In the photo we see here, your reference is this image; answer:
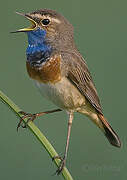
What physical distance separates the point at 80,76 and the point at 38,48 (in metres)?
0.49

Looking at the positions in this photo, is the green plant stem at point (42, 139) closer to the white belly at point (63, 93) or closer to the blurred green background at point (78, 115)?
the white belly at point (63, 93)

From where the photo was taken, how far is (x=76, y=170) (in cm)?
673

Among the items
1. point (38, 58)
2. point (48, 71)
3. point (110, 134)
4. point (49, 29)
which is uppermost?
point (49, 29)

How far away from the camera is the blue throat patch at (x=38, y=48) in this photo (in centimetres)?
621

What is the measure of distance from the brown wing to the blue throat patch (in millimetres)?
172

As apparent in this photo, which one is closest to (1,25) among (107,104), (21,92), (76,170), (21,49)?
(21,49)

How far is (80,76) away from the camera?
6.41m

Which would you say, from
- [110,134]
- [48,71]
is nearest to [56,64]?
[48,71]

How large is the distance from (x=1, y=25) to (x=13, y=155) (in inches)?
71.0

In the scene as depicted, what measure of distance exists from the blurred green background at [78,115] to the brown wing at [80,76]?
0.60 meters

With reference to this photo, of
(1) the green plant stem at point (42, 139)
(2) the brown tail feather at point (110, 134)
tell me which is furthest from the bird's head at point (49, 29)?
(1) the green plant stem at point (42, 139)

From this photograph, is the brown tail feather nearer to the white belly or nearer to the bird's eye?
the white belly

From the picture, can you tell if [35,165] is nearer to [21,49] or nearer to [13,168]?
[13,168]

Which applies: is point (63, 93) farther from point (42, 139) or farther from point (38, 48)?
point (42, 139)
